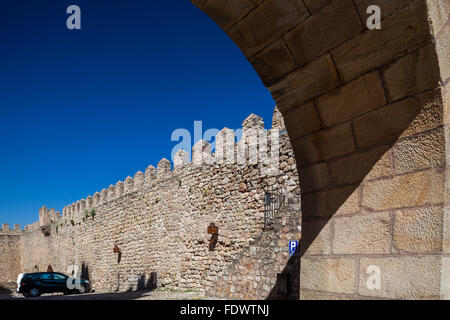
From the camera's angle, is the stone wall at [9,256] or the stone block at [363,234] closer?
the stone block at [363,234]

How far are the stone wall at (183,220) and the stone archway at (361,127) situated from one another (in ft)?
16.5

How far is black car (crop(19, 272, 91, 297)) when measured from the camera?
16031 millimetres

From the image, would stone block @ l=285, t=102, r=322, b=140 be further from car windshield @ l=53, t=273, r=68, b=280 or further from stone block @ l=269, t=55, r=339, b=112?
car windshield @ l=53, t=273, r=68, b=280

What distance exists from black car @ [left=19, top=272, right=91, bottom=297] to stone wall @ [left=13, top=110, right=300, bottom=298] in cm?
160

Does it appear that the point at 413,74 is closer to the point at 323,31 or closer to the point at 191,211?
the point at 323,31

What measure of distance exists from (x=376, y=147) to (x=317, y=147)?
41 centimetres

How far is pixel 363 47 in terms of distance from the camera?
6.93 feet

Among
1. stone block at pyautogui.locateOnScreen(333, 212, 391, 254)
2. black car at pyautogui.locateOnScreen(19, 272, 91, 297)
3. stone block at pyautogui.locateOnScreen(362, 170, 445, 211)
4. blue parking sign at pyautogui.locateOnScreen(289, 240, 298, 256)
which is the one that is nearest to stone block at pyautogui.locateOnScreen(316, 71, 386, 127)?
stone block at pyautogui.locateOnScreen(362, 170, 445, 211)

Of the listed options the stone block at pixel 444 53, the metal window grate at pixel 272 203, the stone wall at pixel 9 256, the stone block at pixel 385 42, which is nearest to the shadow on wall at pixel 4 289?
the stone wall at pixel 9 256

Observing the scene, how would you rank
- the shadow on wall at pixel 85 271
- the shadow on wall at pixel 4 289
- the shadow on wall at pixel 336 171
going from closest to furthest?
the shadow on wall at pixel 336 171
the shadow on wall at pixel 85 271
the shadow on wall at pixel 4 289

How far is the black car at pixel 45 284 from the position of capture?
16.0m

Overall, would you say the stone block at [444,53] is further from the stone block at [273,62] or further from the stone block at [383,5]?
the stone block at [273,62]

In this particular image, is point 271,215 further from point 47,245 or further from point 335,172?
point 47,245
